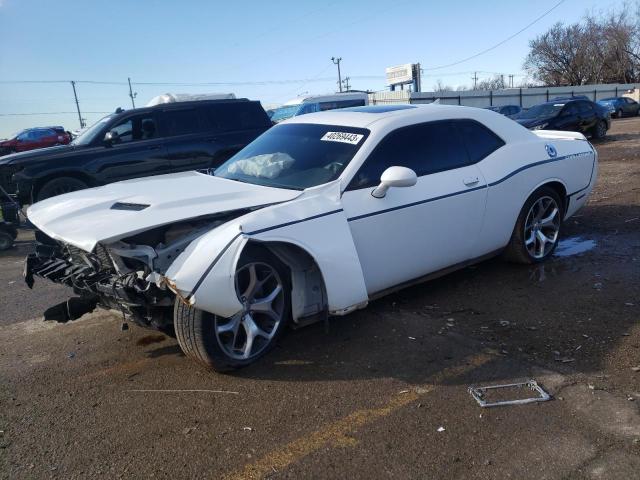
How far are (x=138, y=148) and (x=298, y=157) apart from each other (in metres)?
5.77

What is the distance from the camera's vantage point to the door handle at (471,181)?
4508 millimetres

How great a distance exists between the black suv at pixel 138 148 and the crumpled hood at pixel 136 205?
5012mm

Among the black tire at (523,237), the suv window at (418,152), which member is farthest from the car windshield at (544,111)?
the suv window at (418,152)

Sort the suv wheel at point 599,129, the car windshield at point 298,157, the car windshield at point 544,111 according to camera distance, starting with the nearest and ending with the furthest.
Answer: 1. the car windshield at point 298,157
2. the car windshield at point 544,111
3. the suv wheel at point 599,129

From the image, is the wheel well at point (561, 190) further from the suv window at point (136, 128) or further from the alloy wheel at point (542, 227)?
the suv window at point (136, 128)

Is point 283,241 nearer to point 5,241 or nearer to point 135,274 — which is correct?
point 135,274

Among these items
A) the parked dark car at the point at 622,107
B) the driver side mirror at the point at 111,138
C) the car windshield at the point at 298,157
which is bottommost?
the parked dark car at the point at 622,107

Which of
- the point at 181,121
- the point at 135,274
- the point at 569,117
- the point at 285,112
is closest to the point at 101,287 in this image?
the point at 135,274

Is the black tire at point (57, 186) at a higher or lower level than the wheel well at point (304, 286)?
higher

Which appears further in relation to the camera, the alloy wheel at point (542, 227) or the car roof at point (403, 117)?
the alloy wheel at point (542, 227)

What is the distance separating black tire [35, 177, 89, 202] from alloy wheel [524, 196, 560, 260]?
7078 mm

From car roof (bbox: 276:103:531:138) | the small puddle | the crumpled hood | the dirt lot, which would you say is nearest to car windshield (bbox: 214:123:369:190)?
car roof (bbox: 276:103:531:138)

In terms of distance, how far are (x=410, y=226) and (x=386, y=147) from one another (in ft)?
2.14

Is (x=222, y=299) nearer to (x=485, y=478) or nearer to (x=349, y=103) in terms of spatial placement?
(x=485, y=478)
